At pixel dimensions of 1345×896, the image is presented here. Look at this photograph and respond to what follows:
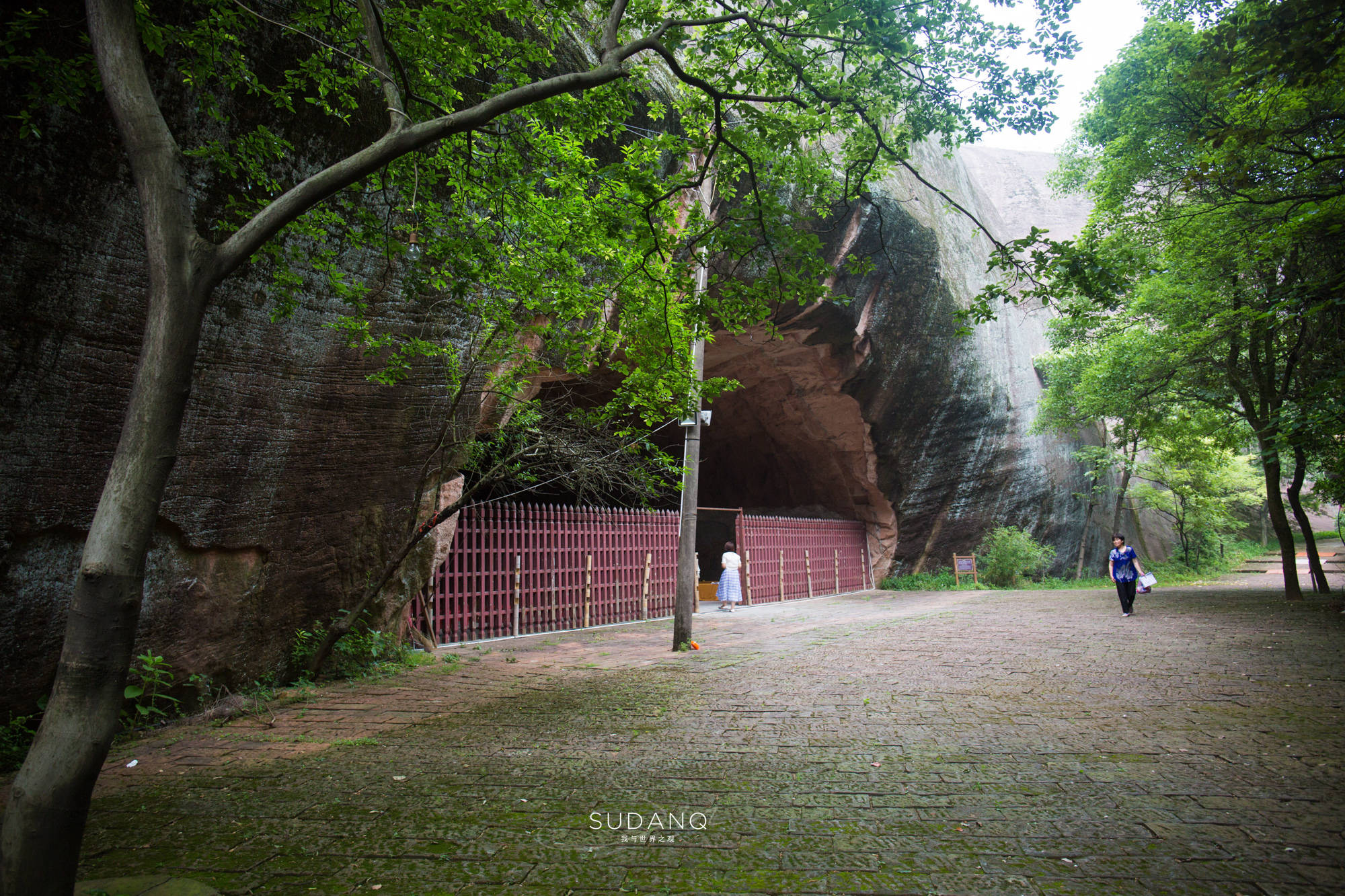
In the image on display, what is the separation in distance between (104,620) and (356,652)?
474 cm

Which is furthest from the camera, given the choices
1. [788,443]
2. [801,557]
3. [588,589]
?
[788,443]

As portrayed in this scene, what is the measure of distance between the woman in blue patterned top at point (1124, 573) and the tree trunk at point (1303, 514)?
307 centimetres

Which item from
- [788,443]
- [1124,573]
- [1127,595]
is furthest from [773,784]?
[788,443]

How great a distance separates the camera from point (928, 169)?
1888cm

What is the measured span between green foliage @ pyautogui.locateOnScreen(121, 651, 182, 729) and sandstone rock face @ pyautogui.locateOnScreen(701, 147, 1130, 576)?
11.1 meters

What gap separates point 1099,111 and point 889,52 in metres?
11.5

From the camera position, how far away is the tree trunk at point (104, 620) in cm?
207

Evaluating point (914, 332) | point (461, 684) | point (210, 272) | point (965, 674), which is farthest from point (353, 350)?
point (914, 332)

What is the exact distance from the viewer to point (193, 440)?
198 inches

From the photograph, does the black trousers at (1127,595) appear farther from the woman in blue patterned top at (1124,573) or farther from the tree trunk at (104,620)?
the tree trunk at (104,620)

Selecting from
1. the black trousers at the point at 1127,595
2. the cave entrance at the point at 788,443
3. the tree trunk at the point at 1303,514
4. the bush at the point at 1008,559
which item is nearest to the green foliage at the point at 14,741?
the cave entrance at the point at 788,443

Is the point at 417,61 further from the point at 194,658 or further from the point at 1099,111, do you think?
the point at 1099,111

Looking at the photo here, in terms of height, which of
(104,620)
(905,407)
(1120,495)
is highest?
(905,407)

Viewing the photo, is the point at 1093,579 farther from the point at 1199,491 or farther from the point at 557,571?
the point at 557,571
